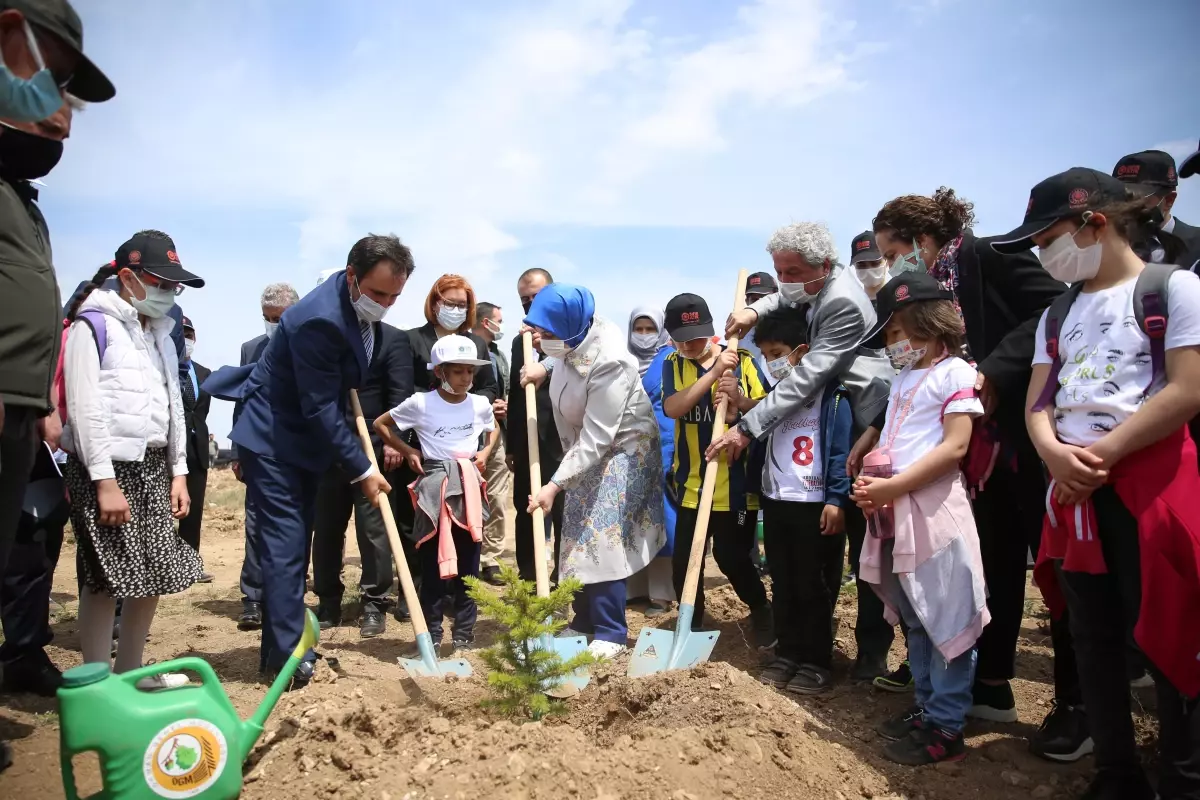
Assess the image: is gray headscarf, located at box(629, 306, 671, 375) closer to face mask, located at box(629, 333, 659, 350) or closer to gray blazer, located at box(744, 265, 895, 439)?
face mask, located at box(629, 333, 659, 350)

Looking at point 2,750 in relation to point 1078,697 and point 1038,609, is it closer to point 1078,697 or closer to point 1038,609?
point 1078,697

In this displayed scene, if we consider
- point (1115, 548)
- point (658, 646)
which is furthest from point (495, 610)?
point (1115, 548)

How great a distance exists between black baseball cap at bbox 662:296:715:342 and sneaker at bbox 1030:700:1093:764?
2.61 meters

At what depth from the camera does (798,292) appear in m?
4.33

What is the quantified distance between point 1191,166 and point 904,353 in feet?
4.02

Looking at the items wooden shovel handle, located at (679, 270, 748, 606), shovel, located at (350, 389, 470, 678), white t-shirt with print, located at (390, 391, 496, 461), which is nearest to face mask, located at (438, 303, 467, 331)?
white t-shirt with print, located at (390, 391, 496, 461)

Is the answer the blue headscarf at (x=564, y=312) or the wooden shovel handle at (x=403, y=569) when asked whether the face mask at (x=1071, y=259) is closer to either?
the blue headscarf at (x=564, y=312)

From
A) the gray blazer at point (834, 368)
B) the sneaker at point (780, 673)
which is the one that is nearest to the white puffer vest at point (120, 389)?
the gray blazer at point (834, 368)

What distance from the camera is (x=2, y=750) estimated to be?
306cm

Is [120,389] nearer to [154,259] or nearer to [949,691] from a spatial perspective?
[154,259]

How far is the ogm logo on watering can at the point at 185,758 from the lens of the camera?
242 centimetres

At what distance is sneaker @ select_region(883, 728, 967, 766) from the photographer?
3107mm

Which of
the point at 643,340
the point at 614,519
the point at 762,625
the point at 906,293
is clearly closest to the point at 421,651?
the point at 614,519

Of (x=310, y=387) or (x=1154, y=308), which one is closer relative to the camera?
(x=1154, y=308)
